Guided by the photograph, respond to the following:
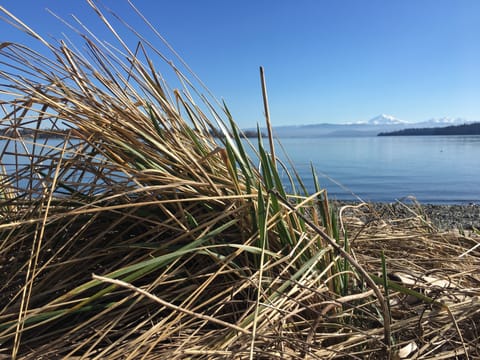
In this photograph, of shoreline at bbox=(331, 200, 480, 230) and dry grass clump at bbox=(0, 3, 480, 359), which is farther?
shoreline at bbox=(331, 200, 480, 230)

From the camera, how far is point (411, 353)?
911 mm

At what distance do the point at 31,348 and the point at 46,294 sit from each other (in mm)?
125

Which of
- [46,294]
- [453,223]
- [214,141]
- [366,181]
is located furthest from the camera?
[366,181]

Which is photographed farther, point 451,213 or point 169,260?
point 451,213

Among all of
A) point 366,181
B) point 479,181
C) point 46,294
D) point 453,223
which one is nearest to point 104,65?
point 46,294

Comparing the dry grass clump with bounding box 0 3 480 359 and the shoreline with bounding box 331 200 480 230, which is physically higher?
the dry grass clump with bounding box 0 3 480 359

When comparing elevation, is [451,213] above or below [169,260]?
below

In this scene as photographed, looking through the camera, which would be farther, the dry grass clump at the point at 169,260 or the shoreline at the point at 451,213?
the shoreline at the point at 451,213

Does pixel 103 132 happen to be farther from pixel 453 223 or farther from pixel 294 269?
pixel 453 223

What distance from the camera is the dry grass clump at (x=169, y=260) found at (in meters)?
0.87

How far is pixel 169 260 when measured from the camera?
0.88 meters

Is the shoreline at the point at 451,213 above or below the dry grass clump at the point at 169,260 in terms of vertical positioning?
below

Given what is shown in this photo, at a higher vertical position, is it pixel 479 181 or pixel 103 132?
pixel 103 132

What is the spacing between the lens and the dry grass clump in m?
0.87
